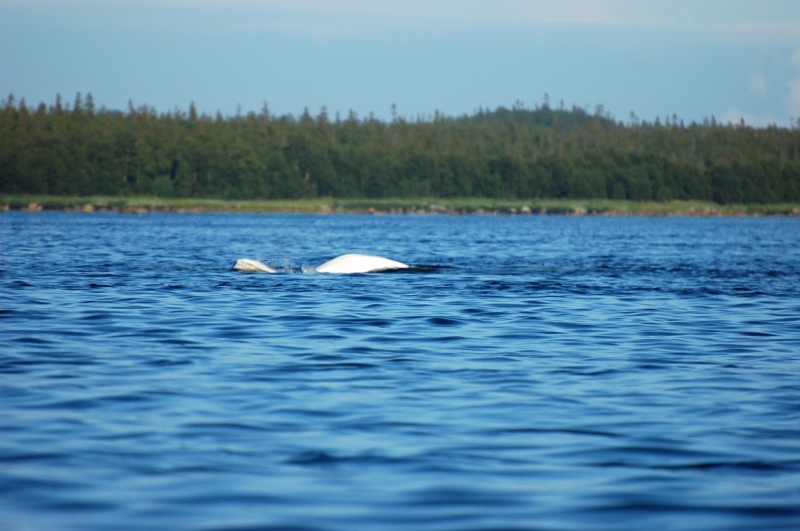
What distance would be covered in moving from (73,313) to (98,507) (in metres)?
10.8

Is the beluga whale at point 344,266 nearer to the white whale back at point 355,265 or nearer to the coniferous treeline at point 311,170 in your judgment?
the white whale back at point 355,265

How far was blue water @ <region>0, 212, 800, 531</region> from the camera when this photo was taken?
20.9 feet

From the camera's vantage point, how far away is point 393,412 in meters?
9.13

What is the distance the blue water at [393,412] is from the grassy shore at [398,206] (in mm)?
108189

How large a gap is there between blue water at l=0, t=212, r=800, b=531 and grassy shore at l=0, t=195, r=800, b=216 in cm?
10819

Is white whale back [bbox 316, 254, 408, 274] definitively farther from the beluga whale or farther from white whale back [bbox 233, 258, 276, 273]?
white whale back [bbox 233, 258, 276, 273]

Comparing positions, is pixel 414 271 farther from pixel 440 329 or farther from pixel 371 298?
pixel 440 329

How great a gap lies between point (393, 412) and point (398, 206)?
141 metres

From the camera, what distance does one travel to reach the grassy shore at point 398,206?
123250 mm

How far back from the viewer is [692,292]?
894 inches

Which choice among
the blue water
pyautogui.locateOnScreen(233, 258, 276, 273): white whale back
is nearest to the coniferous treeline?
pyautogui.locateOnScreen(233, 258, 276, 273): white whale back

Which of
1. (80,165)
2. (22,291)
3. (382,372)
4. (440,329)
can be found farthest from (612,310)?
(80,165)

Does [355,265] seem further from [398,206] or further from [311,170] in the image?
[311,170]

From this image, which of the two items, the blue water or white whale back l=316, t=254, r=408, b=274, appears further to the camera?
white whale back l=316, t=254, r=408, b=274
